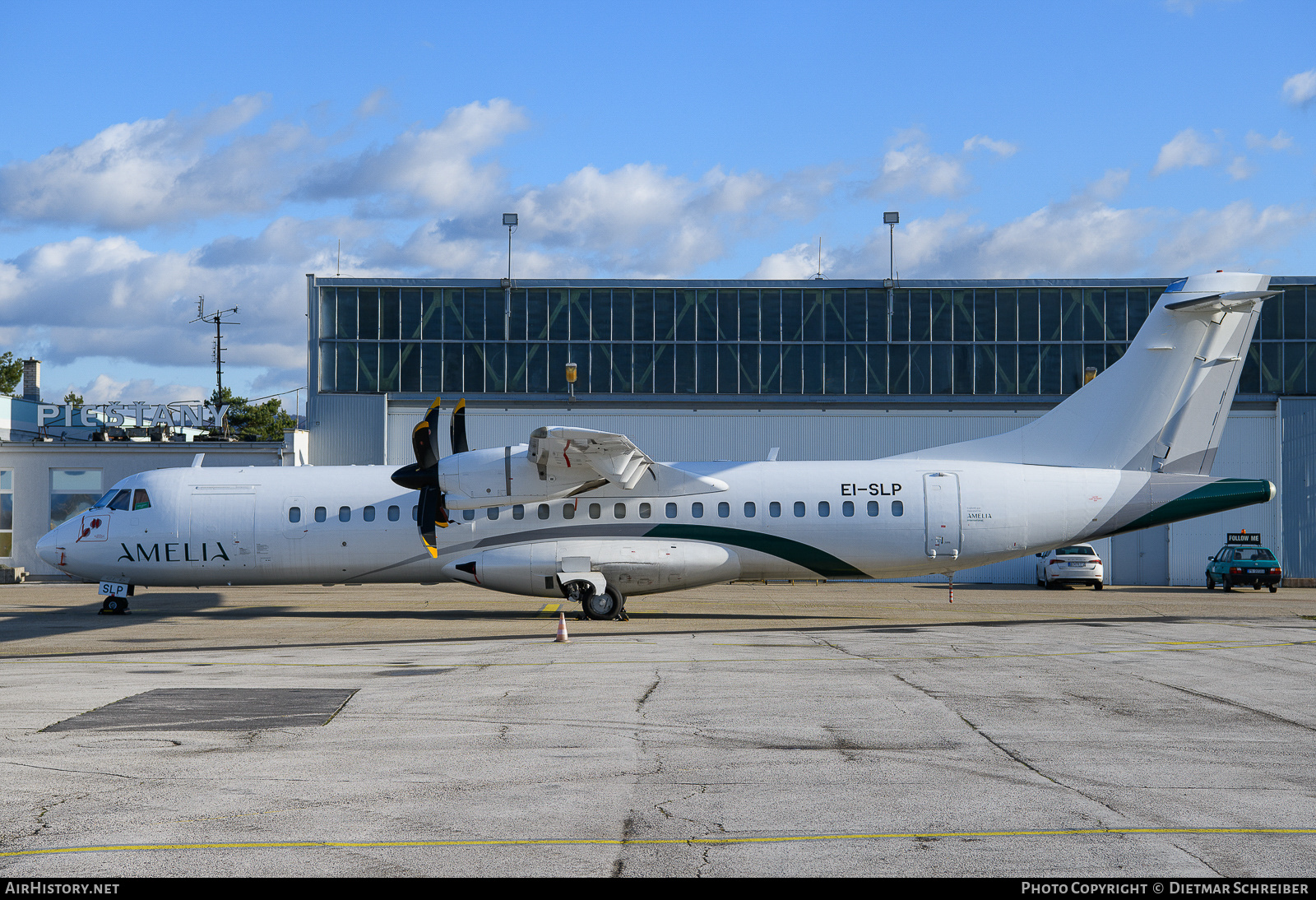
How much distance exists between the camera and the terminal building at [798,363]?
126 ft

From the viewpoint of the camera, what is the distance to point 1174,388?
21156mm

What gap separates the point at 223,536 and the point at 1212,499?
20.6 m

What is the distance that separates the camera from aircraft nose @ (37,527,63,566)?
2289cm

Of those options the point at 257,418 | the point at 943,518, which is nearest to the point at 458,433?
the point at 943,518

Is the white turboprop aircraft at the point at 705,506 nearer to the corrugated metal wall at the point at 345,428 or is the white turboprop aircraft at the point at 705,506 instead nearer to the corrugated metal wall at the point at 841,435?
the corrugated metal wall at the point at 841,435

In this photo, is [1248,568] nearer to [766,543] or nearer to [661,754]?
[766,543]

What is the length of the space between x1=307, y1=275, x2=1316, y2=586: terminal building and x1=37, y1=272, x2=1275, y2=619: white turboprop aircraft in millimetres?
15885

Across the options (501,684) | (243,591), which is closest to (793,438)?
(243,591)

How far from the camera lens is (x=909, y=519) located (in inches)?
853

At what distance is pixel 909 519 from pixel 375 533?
37.4 ft

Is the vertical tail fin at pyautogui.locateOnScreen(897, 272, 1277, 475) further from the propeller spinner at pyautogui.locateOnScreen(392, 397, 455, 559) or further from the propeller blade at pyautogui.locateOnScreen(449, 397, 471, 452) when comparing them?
the propeller spinner at pyautogui.locateOnScreen(392, 397, 455, 559)

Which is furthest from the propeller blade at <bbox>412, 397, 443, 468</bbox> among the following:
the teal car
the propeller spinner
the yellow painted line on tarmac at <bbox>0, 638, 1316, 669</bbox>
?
the teal car

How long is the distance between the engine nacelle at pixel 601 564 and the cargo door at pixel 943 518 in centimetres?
410
